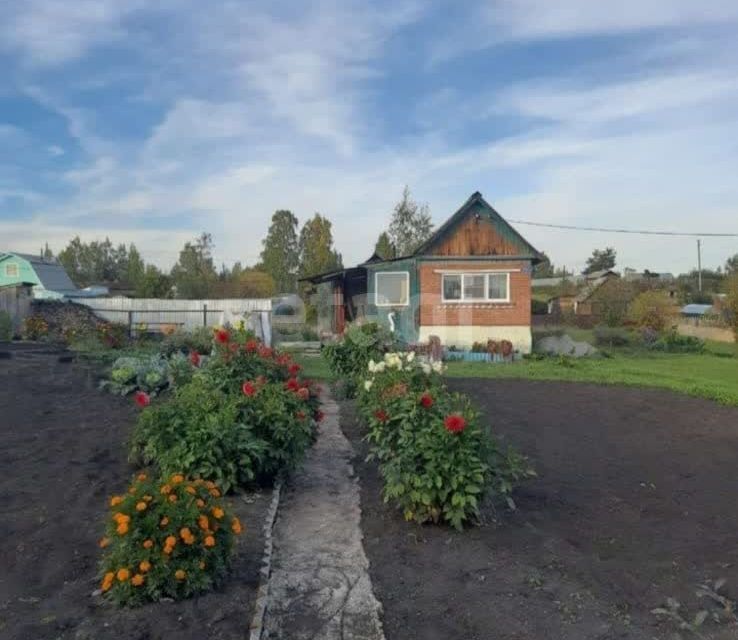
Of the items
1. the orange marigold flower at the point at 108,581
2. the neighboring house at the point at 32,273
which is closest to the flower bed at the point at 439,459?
the orange marigold flower at the point at 108,581

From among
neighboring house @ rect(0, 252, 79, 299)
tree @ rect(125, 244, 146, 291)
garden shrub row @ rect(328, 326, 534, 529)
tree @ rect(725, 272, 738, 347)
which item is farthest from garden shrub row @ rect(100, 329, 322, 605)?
tree @ rect(125, 244, 146, 291)

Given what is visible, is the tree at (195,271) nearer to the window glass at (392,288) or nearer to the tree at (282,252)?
the tree at (282,252)

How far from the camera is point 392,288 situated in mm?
19938

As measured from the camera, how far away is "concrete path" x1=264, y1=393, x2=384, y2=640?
3.32 m

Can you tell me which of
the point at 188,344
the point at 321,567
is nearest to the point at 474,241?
the point at 188,344

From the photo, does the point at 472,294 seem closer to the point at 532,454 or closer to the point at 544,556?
the point at 532,454

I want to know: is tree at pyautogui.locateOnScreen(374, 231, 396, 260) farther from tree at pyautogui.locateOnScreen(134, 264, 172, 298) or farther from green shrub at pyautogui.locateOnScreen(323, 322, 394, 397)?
green shrub at pyautogui.locateOnScreen(323, 322, 394, 397)

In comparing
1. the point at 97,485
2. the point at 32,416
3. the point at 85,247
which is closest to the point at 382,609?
the point at 97,485

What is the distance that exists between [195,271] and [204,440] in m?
37.8

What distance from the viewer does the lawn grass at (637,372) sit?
12828mm

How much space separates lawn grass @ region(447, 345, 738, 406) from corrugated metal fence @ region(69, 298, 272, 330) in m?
9.67

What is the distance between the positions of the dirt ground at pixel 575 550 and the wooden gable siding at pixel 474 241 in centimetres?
1178

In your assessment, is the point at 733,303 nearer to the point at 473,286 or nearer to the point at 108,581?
the point at 473,286

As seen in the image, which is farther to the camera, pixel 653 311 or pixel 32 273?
pixel 32 273
